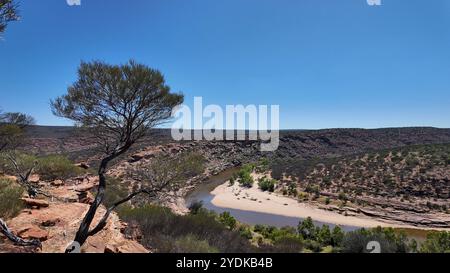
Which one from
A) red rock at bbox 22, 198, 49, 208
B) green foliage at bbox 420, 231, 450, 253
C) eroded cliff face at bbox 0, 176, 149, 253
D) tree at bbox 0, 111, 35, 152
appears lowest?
green foliage at bbox 420, 231, 450, 253

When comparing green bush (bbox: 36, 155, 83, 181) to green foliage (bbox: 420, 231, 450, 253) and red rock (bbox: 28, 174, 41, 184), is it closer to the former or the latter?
red rock (bbox: 28, 174, 41, 184)

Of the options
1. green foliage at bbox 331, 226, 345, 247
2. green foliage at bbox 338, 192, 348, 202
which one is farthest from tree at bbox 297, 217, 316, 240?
green foliage at bbox 338, 192, 348, 202

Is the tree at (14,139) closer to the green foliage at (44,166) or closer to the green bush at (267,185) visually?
the green foliage at (44,166)

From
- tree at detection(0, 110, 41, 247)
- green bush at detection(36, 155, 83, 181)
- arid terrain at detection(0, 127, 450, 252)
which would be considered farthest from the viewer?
green bush at detection(36, 155, 83, 181)

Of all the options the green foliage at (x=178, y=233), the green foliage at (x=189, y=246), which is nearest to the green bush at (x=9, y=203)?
the green foliage at (x=178, y=233)

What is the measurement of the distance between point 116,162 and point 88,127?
98.3ft

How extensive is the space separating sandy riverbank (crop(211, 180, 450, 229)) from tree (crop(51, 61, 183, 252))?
2121cm

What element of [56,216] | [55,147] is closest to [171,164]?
[56,216]

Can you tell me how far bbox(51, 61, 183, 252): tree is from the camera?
328 inches

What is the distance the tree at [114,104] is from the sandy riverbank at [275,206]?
69.6ft

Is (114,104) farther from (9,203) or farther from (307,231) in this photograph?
(307,231)

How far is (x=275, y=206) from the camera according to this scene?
3050cm

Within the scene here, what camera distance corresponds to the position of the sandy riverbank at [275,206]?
981 inches
